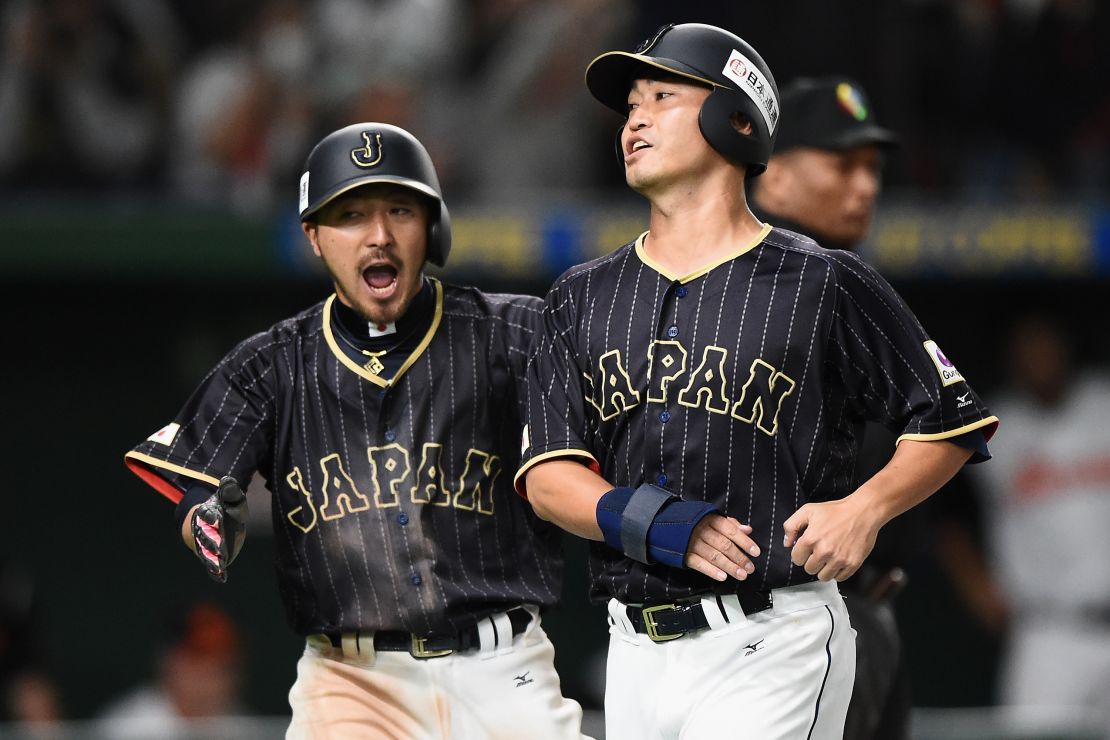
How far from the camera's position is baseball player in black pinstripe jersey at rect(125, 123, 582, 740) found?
3.85m

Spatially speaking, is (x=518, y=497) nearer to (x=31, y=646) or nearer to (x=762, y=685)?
(x=762, y=685)

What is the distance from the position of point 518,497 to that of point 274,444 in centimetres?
57

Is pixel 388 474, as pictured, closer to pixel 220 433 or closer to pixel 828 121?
pixel 220 433

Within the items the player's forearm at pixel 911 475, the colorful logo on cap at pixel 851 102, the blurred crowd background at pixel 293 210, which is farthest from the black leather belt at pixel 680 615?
the blurred crowd background at pixel 293 210

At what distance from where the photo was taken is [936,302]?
8.53 meters

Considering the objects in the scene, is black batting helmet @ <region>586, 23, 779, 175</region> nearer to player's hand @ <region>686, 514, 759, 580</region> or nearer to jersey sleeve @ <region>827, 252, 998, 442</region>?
jersey sleeve @ <region>827, 252, 998, 442</region>

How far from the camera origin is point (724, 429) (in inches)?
131

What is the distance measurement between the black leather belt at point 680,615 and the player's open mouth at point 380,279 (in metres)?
0.99

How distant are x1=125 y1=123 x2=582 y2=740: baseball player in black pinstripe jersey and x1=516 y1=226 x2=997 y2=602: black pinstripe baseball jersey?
488 mm

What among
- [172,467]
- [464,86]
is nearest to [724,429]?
[172,467]

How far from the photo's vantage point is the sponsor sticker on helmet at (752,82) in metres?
3.47

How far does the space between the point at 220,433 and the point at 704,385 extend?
1200 millimetres

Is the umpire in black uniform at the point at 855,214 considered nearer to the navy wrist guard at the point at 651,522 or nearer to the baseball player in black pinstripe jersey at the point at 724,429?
the baseball player in black pinstripe jersey at the point at 724,429

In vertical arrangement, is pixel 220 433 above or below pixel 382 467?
above
